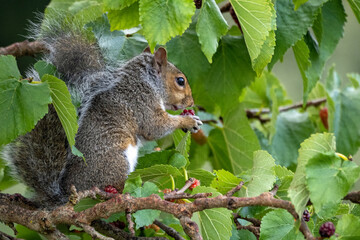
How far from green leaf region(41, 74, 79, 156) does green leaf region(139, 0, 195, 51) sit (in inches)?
7.2

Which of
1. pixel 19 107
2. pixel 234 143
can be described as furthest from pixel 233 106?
pixel 19 107

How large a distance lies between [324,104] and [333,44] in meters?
0.60

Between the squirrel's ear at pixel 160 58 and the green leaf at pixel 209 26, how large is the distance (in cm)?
42

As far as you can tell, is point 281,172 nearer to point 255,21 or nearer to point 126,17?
point 255,21

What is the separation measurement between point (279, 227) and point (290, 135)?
981mm

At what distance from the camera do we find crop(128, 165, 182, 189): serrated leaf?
3.85 ft

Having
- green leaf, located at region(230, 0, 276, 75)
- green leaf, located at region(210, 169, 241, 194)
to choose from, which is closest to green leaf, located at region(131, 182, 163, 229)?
green leaf, located at region(210, 169, 241, 194)

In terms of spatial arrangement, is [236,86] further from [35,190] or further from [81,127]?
[35,190]

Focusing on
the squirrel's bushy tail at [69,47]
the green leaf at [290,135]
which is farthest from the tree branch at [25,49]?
the green leaf at [290,135]

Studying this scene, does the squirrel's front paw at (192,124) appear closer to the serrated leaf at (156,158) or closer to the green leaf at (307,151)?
the serrated leaf at (156,158)

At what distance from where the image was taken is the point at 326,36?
1563mm

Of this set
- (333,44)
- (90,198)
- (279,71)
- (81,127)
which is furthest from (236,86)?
(279,71)

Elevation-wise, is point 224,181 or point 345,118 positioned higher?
point 224,181

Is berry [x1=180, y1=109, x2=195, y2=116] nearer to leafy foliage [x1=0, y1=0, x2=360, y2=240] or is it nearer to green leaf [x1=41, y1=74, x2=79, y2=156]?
leafy foliage [x1=0, y1=0, x2=360, y2=240]
